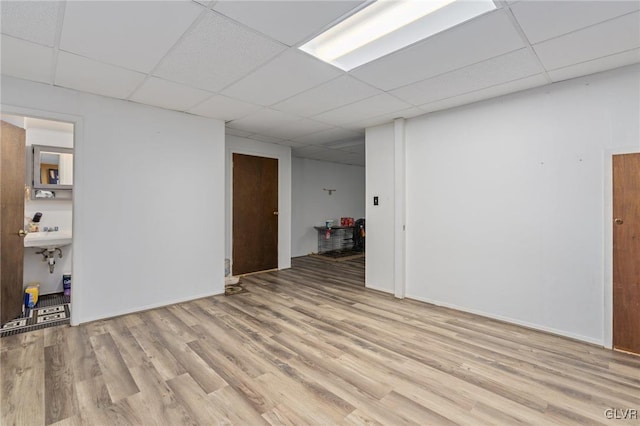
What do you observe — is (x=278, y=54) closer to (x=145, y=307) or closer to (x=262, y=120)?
(x=262, y=120)

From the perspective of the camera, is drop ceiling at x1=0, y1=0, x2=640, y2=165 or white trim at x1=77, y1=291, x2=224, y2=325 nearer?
drop ceiling at x1=0, y1=0, x2=640, y2=165

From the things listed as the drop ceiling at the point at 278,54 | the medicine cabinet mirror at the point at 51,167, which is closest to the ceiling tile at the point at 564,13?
the drop ceiling at the point at 278,54

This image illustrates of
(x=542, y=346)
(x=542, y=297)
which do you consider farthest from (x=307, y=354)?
(x=542, y=297)

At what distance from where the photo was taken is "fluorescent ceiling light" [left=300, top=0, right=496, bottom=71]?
1.95m

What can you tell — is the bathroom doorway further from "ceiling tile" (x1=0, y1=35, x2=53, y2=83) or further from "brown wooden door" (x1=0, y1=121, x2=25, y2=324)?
"ceiling tile" (x1=0, y1=35, x2=53, y2=83)

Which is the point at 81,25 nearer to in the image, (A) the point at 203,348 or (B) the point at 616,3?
(A) the point at 203,348

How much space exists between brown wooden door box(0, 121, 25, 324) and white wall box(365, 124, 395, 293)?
433cm

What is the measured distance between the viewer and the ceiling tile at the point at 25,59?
2.22m

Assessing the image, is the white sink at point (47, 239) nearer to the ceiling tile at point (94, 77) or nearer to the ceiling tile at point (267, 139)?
the ceiling tile at point (94, 77)

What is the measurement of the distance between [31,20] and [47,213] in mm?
3277

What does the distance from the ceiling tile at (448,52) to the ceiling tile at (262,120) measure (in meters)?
1.45

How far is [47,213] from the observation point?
4.18 m

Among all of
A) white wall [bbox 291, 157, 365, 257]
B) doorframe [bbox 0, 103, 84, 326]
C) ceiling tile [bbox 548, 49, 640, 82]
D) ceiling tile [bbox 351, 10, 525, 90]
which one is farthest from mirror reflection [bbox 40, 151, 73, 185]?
ceiling tile [bbox 548, 49, 640, 82]

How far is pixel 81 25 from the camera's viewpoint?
198 cm
